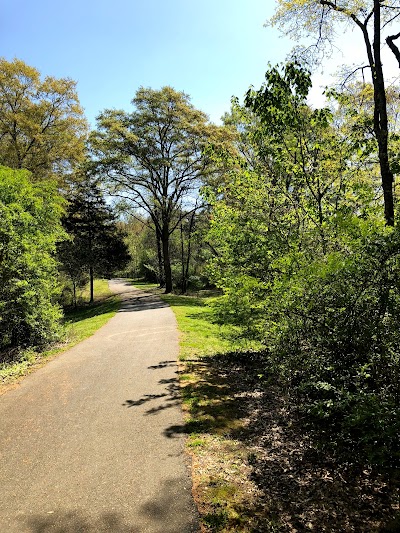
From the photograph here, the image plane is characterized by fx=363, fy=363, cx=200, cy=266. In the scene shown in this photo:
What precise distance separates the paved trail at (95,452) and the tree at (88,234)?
20301 mm

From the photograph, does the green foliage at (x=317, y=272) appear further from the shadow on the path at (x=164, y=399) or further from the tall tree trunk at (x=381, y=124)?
the shadow on the path at (x=164, y=399)

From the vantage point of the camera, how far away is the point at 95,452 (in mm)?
4855

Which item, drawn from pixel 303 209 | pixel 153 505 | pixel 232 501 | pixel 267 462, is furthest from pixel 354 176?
pixel 153 505

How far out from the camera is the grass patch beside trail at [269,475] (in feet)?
11.5

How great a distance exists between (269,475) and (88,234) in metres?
27.1

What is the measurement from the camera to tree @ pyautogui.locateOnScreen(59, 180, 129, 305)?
92.0ft

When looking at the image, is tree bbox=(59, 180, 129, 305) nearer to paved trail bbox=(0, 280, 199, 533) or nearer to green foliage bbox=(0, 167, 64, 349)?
green foliage bbox=(0, 167, 64, 349)

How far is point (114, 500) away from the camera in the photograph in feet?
12.6

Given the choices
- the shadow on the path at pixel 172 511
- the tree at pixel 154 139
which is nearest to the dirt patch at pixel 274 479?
the shadow on the path at pixel 172 511

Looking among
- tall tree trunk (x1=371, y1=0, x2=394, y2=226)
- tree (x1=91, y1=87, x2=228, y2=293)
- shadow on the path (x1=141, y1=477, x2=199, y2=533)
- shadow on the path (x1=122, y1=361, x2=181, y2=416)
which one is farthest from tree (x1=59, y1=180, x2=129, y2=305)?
shadow on the path (x1=141, y1=477, x2=199, y2=533)

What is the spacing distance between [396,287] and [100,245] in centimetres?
2764

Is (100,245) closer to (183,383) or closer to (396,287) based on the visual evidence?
(183,383)

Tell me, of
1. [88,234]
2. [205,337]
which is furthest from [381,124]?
[88,234]

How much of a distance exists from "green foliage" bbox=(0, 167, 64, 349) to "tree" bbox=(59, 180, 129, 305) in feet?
54.4
